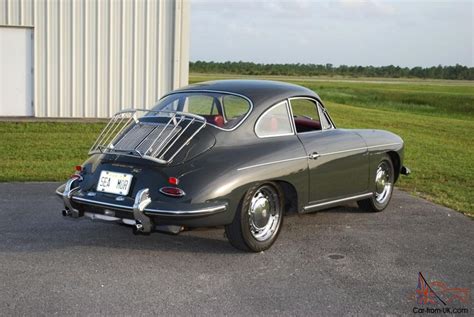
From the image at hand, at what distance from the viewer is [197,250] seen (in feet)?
19.5

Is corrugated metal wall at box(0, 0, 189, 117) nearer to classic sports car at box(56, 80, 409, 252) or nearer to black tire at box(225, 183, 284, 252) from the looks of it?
classic sports car at box(56, 80, 409, 252)

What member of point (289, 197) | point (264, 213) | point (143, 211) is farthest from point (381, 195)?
point (143, 211)

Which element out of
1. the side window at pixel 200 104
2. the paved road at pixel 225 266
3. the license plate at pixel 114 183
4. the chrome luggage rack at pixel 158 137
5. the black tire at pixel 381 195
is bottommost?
the paved road at pixel 225 266

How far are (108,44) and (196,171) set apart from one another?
11102 mm

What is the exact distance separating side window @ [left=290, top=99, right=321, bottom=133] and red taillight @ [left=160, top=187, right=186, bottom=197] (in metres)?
2.07

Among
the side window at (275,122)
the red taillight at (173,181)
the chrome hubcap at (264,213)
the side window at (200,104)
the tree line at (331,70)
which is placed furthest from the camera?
the tree line at (331,70)

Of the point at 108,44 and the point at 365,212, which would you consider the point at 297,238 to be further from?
the point at 108,44

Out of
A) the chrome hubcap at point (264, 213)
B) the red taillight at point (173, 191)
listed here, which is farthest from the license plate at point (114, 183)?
the chrome hubcap at point (264, 213)

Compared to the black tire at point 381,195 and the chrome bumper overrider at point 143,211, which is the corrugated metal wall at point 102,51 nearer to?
the black tire at point 381,195

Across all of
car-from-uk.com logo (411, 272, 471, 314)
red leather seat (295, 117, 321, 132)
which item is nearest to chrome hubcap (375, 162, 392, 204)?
red leather seat (295, 117, 321, 132)

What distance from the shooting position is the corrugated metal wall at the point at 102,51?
15.4 m

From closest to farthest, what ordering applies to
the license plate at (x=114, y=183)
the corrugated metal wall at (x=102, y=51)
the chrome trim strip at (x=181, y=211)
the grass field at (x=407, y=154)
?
the chrome trim strip at (x=181, y=211)
the license plate at (x=114, y=183)
the grass field at (x=407, y=154)
the corrugated metal wall at (x=102, y=51)

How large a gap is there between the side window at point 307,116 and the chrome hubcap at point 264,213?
1.18m

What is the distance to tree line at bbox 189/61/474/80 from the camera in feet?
371
